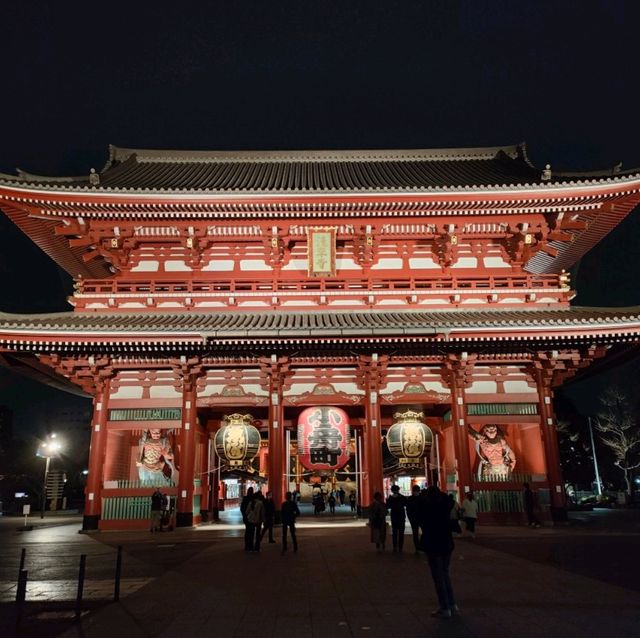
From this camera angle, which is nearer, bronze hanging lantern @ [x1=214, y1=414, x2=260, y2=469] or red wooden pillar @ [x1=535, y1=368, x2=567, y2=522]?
red wooden pillar @ [x1=535, y1=368, x2=567, y2=522]

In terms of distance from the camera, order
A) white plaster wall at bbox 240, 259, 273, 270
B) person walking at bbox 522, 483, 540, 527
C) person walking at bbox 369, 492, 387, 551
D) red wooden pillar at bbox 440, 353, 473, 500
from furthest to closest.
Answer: white plaster wall at bbox 240, 259, 273, 270 → red wooden pillar at bbox 440, 353, 473, 500 → person walking at bbox 522, 483, 540, 527 → person walking at bbox 369, 492, 387, 551

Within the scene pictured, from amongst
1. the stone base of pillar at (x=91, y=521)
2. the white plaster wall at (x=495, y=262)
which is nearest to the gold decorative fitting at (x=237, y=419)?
the stone base of pillar at (x=91, y=521)

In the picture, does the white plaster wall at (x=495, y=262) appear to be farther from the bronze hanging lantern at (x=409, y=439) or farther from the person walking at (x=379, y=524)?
the person walking at (x=379, y=524)

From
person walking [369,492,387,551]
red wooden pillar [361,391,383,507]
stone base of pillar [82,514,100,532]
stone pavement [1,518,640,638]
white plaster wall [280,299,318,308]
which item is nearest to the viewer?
stone pavement [1,518,640,638]

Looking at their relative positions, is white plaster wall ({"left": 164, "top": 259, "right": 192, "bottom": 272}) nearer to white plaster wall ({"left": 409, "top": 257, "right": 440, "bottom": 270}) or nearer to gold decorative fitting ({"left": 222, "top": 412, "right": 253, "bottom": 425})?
gold decorative fitting ({"left": 222, "top": 412, "right": 253, "bottom": 425})

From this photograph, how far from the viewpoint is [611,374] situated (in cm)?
5803

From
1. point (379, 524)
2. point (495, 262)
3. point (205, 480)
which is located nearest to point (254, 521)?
point (379, 524)

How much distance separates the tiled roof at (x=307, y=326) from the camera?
17031mm

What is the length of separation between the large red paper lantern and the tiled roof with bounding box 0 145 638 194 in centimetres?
944

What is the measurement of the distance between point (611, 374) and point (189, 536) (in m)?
56.0

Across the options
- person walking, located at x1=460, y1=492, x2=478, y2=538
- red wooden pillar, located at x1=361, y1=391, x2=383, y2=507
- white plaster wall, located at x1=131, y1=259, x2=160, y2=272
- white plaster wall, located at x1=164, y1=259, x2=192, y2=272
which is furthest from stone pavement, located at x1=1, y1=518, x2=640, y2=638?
white plaster wall, located at x1=131, y1=259, x2=160, y2=272

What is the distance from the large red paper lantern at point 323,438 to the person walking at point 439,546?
11.0 m

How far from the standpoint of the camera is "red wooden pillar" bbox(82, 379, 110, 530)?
17.8 metres

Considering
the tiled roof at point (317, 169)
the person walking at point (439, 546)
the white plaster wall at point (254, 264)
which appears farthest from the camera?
the tiled roof at point (317, 169)
